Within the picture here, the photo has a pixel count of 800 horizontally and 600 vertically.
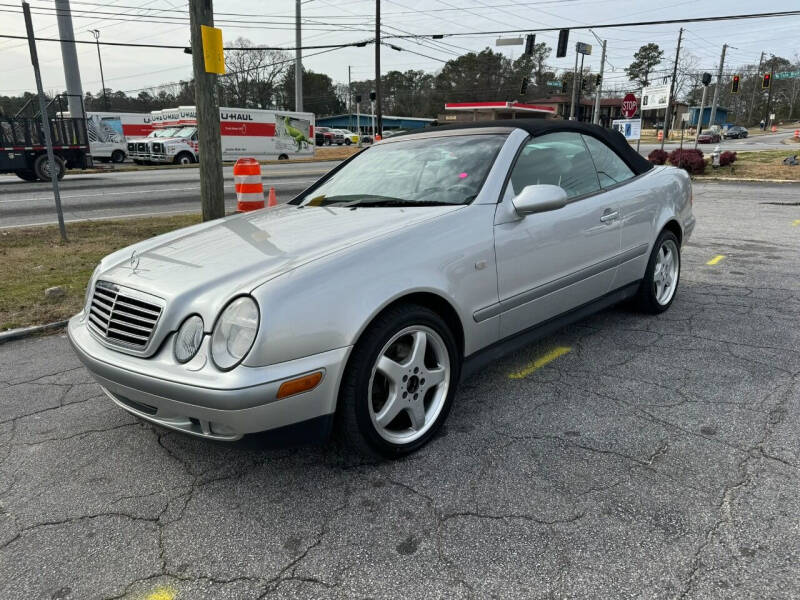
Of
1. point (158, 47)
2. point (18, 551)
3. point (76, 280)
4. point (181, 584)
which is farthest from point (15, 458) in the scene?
point (158, 47)

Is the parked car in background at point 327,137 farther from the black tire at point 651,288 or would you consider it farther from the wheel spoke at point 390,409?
the wheel spoke at point 390,409

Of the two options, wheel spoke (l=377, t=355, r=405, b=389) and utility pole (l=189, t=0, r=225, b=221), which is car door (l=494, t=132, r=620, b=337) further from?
utility pole (l=189, t=0, r=225, b=221)

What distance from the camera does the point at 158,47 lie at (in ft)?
90.7

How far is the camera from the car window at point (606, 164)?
3.92 metres

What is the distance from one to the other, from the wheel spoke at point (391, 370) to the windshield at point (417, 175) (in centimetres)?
97

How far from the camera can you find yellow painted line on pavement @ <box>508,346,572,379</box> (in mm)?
3604

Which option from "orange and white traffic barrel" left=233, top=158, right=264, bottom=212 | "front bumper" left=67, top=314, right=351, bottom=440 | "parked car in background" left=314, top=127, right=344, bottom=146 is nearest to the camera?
"front bumper" left=67, top=314, right=351, bottom=440

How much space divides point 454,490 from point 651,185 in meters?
2.95

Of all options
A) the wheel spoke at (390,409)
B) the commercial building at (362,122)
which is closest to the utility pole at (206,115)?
the wheel spoke at (390,409)

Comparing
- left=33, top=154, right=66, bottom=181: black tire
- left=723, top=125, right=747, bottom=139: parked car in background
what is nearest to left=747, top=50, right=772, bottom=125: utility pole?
left=723, top=125, right=747, bottom=139: parked car in background

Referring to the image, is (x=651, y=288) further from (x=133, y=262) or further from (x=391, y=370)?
(x=133, y=262)

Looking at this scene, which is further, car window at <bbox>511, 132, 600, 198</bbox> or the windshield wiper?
car window at <bbox>511, 132, 600, 198</bbox>

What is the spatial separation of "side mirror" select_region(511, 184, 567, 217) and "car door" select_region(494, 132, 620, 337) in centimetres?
7

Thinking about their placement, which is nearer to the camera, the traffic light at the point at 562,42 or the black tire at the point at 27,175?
the black tire at the point at 27,175
